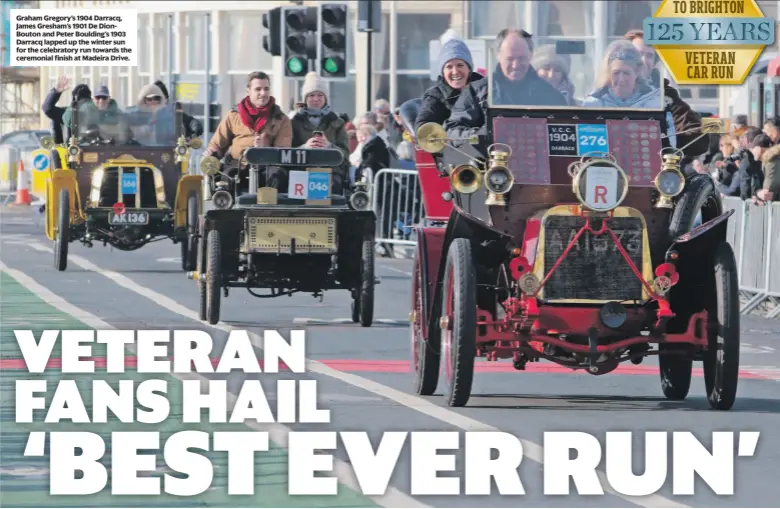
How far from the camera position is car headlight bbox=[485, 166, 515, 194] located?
38.9ft

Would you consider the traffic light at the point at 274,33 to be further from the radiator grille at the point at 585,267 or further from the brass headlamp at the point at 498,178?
the radiator grille at the point at 585,267

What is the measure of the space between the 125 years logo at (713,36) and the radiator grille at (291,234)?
9.51 metres

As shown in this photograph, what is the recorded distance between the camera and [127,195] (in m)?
24.4

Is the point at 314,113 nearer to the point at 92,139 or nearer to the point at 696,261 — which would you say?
the point at 92,139

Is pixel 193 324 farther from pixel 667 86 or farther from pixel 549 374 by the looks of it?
pixel 667 86

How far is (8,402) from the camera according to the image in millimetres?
11953

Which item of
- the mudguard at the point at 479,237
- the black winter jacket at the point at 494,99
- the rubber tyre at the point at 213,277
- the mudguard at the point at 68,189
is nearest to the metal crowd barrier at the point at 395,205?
the mudguard at the point at 68,189

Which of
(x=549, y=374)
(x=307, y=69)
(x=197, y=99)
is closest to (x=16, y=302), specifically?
(x=549, y=374)

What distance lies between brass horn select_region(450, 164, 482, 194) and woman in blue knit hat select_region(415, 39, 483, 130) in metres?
1.09

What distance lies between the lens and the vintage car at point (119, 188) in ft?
78.8

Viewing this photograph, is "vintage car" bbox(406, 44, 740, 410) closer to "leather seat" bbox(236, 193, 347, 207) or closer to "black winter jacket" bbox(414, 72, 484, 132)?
"black winter jacket" bbox(414, 72, 484, 132)

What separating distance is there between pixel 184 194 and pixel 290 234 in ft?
21.2

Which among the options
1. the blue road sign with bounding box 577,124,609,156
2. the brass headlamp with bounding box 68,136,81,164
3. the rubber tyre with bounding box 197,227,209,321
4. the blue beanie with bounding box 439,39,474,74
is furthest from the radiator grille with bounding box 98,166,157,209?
the blue road sign with bounding box 577,124,609,156

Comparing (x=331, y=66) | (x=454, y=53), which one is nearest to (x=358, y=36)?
(x=331, y=66)
